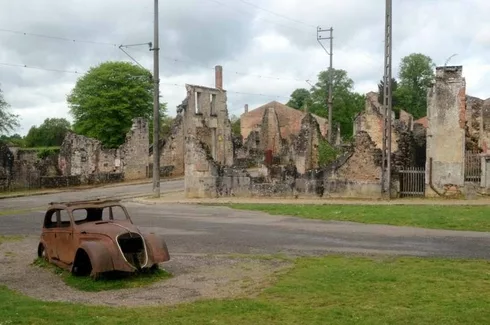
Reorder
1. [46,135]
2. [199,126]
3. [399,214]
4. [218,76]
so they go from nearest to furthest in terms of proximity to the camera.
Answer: [399,214], [199,126], [218,76], [46,135]

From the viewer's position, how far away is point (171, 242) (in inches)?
630

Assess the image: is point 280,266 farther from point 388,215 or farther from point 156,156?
point 156,156

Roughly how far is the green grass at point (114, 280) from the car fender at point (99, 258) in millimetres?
277

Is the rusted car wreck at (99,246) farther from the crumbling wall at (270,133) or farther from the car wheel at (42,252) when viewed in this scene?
the crumbling wall at (270,133)

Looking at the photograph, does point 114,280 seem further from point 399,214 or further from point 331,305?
point 399,214

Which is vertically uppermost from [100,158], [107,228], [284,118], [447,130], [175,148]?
[284,118]

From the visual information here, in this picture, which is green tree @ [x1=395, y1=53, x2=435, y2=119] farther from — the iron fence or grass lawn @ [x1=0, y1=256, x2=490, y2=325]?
grass lawn @ [x1=0, y1=256, x2=490, y2=325]

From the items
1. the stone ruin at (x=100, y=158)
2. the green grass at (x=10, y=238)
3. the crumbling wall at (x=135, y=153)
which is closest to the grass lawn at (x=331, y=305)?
the green grass at (x=10, y=238)

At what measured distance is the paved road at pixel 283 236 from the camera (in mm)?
14391

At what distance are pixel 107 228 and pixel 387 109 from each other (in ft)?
67.2

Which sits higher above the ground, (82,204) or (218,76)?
(218,76)

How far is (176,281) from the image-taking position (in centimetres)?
1098

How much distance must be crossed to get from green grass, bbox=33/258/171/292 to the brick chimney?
130 ft

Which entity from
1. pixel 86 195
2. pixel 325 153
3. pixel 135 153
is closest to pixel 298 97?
pixel 135 153
